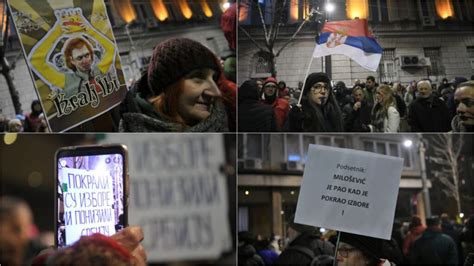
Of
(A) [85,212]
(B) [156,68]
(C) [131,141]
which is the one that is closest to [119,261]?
(A) [85,212]

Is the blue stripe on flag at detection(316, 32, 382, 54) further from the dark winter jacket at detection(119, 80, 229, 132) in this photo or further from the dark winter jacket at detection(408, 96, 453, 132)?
the dark winter jacket at detection(119, 80, 229, 132)

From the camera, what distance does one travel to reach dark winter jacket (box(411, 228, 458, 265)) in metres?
2.73

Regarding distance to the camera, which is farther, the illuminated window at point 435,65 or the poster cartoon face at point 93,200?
the illuminated window at point 435,65

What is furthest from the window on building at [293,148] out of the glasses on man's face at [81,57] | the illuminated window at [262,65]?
the glasses on man's face at [81,57]

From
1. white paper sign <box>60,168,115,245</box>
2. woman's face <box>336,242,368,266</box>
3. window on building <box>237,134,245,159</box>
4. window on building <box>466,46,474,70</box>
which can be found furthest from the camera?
window on building <box>466,46,474,70</box>

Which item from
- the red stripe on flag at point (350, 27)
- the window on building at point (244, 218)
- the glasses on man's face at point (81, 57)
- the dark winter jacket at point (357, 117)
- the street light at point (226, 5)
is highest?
the street light at point (226, 5)

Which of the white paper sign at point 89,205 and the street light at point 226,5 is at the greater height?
the street light at point 226,5

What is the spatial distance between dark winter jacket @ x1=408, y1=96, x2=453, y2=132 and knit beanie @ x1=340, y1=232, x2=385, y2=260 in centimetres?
58

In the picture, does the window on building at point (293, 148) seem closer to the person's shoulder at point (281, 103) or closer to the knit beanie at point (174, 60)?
the person's shoulder at point (281, 103)

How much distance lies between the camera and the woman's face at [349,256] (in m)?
2.63

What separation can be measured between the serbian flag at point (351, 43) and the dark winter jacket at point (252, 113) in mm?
360

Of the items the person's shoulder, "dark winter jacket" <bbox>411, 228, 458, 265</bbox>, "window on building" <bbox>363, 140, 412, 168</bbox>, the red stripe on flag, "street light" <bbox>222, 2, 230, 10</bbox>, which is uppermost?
"street light" <bbox>222, 2, 230, 10</bbox>

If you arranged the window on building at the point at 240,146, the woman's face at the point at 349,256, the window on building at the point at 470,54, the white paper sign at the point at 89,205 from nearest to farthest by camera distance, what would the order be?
the white paper sign at the point at 89,205
the woman's face at the point at 349,256
the window on building at the point at 240,146
the window on building at the point at 470,54

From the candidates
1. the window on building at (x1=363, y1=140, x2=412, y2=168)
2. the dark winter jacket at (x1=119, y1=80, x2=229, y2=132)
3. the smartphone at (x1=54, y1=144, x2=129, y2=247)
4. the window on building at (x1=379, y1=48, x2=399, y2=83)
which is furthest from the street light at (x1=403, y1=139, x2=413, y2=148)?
the smartphone at (x1=54, y1=144, x2=129, y2=247)
